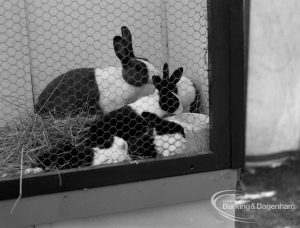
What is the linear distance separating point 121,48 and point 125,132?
0.47 meters

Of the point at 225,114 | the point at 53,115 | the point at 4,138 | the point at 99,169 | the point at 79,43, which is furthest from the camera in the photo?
the point at 79,43

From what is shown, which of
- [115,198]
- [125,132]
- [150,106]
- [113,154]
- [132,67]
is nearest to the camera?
[115,198]

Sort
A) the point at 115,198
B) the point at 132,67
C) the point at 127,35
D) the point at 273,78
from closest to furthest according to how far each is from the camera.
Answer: the point at 115,198, the point at 127,35, the point at 132,67, the point at 273,78

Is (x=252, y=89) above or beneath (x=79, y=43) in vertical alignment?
beneath

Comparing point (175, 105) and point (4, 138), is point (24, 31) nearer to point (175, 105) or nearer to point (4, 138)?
point (4, 138)

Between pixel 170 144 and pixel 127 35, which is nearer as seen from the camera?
pixel 170 144

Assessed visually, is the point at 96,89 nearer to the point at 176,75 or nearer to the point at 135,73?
the point at 135,73

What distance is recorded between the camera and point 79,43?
9.30 ft

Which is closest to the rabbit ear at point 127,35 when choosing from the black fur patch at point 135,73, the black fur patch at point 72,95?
the black fur patch at point 135,73

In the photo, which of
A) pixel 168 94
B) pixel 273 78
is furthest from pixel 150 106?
pixel 273 78

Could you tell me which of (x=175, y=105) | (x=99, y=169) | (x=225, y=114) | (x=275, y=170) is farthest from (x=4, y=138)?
(x=275, y=170)

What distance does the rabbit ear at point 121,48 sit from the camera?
231 centimetres

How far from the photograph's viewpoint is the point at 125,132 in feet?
6.88

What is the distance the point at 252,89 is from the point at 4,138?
140cm
